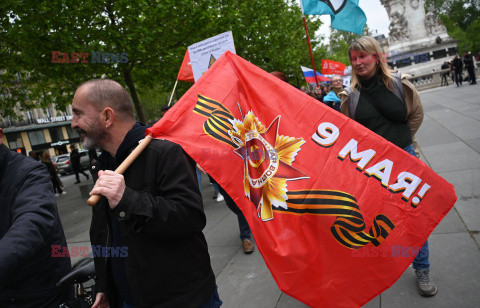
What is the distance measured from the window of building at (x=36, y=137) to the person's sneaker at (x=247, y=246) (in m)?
54.7

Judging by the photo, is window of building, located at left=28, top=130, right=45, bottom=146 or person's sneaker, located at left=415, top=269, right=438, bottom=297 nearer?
person's sneaker, located at left=415, top=269, right=438, bottom=297

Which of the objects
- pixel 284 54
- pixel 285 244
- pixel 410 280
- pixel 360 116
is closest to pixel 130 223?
pixel 285 244

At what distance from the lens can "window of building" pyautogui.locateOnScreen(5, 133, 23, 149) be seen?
48.5 meters

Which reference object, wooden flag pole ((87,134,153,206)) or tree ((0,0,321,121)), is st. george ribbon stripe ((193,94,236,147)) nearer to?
wooden flag pole ((87,134,153,206))

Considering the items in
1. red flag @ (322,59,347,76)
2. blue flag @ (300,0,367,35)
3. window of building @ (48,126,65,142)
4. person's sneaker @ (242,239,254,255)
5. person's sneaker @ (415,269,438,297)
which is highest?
blue flag @ (300,0,367,35)

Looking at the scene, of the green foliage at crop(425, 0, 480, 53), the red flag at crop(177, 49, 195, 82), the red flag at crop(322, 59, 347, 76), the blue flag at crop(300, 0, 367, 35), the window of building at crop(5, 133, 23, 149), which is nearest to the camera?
the blue flag at crop(300, 0, 367, 35)

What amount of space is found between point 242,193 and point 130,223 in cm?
77

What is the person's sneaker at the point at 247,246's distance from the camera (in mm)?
4535

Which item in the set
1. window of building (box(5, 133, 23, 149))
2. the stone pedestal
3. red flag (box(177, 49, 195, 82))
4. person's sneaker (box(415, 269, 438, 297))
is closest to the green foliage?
the stone pedestal

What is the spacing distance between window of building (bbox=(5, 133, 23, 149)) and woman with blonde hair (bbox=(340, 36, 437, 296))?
5444cm

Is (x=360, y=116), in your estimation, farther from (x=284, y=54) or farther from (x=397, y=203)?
(x=284, y=54)

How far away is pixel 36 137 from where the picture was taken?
5206cm

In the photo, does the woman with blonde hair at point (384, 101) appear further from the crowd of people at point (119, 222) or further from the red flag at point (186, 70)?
the red flag at point (186, 70)
